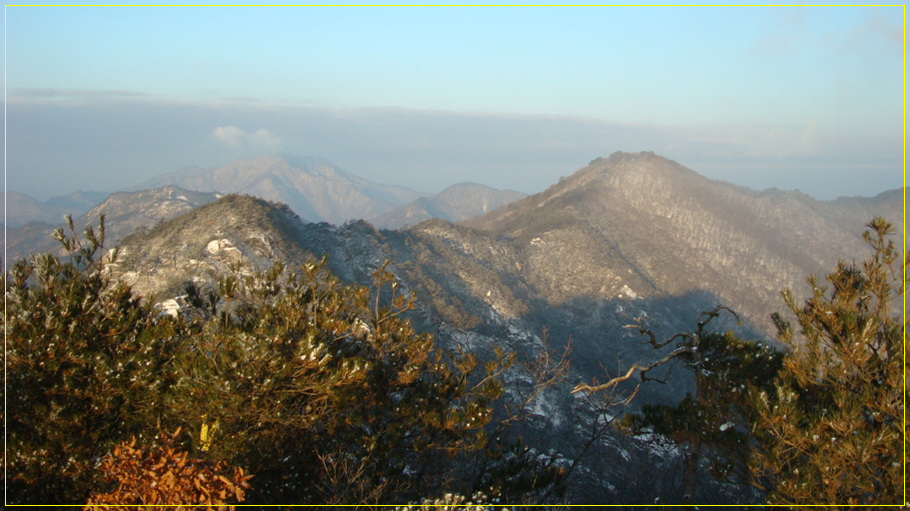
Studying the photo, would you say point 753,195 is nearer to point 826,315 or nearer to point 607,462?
point 607,462

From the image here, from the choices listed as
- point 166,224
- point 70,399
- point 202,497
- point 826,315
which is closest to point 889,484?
point 826,315

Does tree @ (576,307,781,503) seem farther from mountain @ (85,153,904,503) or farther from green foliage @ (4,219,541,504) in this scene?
green foliage @ (4,219,541,504)

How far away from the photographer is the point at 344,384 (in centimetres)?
616

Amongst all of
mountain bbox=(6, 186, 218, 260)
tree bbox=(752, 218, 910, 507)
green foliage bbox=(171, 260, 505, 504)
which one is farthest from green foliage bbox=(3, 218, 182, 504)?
mountain bbox=(6, 186, 218, 260)

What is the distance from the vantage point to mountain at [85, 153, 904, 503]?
17094 mm

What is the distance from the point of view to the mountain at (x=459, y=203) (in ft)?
366


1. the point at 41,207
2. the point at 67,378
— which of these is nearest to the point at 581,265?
the point at 67,378

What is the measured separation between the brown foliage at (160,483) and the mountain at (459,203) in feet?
333

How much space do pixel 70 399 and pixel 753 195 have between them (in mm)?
64495

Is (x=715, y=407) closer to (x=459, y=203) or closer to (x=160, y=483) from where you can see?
Answer: (x=160, y=483)

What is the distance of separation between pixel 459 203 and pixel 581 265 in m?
99.4

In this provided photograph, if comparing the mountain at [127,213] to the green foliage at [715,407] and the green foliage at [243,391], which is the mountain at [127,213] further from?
the green foliage at [715,407]

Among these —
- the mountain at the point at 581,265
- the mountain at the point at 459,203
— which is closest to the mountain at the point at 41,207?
the mountain at the point at 459,203

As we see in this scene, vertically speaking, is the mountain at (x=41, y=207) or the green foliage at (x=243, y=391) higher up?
the green foliage at (x=243, y=391)
